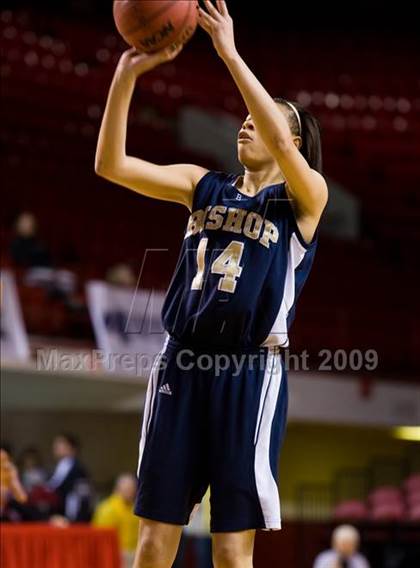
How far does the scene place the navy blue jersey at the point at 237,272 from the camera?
4.10 metres

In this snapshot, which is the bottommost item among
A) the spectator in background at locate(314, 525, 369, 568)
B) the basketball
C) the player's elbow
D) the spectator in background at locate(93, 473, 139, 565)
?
the spectator in background at locate(314, 525, 369, 568)

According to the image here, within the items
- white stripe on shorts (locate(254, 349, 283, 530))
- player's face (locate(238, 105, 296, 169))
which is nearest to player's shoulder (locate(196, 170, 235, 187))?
player's face (locate(238, 105, 296, 169))

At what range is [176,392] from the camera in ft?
13.6

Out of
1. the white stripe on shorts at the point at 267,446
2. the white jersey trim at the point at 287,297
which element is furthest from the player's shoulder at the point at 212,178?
the white stripe on shorts at the point at 267,446

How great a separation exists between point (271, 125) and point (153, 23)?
1.77 ft

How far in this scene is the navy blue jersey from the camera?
410 cm

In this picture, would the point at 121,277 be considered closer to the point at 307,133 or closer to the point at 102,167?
the point at 307,133

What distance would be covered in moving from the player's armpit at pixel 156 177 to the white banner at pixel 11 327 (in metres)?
7.74

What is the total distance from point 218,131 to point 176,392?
15.3 meters

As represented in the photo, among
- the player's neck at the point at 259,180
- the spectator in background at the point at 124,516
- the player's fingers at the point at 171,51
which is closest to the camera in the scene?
the player's fingers at the point at 171,51

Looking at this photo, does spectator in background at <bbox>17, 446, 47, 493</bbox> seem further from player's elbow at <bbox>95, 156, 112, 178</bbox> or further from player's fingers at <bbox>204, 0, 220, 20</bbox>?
player's fingers at <bbox>204, 0, 220, 20</bbox>

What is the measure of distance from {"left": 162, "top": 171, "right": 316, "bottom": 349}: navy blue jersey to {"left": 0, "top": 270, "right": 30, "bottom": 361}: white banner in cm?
782

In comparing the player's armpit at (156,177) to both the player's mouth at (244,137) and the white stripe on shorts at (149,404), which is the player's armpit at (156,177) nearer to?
the player's mouth at (244,137)

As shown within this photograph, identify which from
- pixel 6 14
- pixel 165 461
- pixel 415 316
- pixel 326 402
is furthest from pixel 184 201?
pixel 6 14
